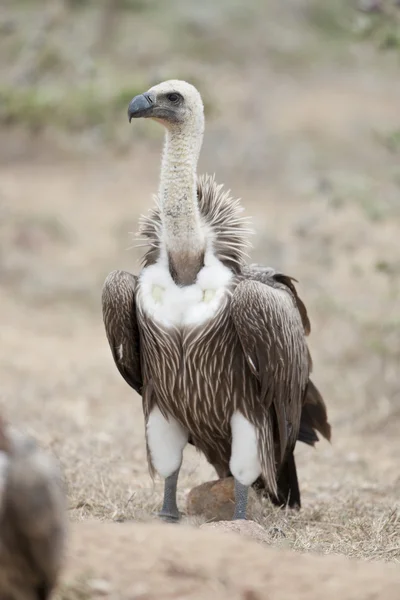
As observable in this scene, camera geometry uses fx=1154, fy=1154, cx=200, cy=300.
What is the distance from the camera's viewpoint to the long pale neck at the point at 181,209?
18.8 ft

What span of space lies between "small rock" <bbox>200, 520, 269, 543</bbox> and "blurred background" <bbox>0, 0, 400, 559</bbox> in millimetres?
272

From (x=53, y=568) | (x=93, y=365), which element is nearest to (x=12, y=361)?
(x=93, y=365)

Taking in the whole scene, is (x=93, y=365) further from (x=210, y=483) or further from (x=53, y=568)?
(x=53, y=568)

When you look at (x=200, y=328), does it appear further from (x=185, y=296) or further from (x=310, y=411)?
(x=310, y=411)

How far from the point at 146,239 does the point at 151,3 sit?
25.6m

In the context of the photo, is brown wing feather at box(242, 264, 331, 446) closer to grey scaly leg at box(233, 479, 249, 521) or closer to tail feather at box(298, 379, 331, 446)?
tail feather at box(298, 379, 331, 446)

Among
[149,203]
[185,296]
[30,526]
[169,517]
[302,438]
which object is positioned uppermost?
[149,203]

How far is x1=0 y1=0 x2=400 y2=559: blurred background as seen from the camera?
7621mm

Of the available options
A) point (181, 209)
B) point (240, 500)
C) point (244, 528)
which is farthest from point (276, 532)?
point (181, 209)

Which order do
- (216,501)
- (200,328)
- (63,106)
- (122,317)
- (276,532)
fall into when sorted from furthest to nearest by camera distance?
1. (63,106)
2. (216,501)
3. (122,317)
4. (276,532)
5. (200,328)

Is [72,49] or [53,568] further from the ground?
[72,49]

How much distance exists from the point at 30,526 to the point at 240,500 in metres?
2.72

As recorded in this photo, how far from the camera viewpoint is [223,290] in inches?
222

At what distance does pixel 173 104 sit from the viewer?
586 cm
